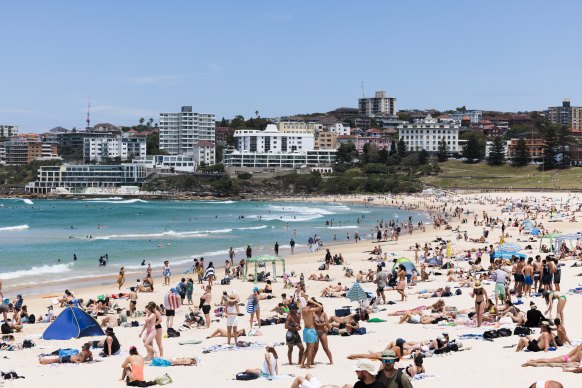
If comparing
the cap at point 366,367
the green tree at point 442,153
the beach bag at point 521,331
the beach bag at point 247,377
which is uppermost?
the green tree at point 442,153

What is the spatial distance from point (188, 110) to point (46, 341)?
155915 millimetres

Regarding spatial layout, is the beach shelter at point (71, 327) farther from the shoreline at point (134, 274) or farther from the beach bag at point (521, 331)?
the shoreline at point (134, 274)

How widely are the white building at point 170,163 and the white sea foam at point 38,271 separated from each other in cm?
10957

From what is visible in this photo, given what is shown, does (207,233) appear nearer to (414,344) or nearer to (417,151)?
(414,344)

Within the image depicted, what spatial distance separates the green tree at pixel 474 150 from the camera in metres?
118

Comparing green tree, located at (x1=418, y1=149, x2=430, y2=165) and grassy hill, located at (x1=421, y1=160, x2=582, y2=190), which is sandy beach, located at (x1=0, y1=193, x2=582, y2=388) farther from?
green tree, located at (x1=418, y1=149, x2=430, y2=165)

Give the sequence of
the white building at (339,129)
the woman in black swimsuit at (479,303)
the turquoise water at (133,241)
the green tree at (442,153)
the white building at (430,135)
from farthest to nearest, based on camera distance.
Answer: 1. the white building at (339,129)
2. the white building at (430,135)
3. the green tree at (442,153)
4. the turquoise water at (133,241)
5. the woman in black swimsuit at (479,303)

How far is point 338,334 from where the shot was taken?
13.5 meters

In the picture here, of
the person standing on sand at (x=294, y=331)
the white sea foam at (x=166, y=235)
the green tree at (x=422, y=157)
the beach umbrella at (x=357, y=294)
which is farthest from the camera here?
the green tree at (x=422, y=157)

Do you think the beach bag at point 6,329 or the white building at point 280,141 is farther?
the white building at point 280,141

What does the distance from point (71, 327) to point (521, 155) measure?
104m

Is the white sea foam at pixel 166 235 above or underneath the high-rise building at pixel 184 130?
underneath

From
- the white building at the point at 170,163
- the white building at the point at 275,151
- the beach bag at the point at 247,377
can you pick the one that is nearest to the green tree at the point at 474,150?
the white building at the point at 275,151

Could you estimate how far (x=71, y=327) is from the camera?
14344 millimetres
